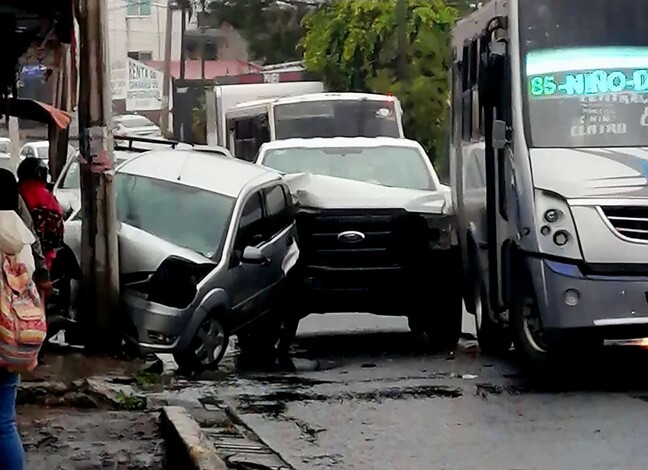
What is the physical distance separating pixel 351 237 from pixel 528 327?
2.76 m

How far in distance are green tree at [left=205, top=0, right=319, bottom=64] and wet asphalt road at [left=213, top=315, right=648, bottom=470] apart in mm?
36032

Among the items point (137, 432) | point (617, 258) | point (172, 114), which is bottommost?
point (172, 114)

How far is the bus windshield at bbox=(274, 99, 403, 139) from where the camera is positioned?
84.4 ft

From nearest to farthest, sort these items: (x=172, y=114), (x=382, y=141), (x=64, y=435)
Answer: (x=64, y=435)
(x=382, y=141)
(x=172, y=114)

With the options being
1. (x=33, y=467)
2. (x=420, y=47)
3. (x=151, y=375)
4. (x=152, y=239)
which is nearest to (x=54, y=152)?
(x=152, y=239)

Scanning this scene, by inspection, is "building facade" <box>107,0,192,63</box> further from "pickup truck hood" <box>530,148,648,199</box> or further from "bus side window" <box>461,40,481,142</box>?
"pickup truck hood" <box>530,148,648,199</box>

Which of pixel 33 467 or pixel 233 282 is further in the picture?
pixel 233 282

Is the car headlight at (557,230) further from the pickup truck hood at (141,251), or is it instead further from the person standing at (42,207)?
the person standing at (42,207)

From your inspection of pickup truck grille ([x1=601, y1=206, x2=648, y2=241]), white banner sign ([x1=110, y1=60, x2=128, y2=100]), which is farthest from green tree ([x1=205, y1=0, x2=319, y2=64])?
pickup truck grille ([x1=601, y1=206, x2=648, y2=241])

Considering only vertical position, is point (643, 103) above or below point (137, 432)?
above

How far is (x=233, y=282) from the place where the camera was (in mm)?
12039

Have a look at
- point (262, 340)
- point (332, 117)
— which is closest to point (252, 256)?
point (262, 340)

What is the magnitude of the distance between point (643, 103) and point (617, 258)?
1.30 metres

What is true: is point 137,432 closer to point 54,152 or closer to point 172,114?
point 54,152
